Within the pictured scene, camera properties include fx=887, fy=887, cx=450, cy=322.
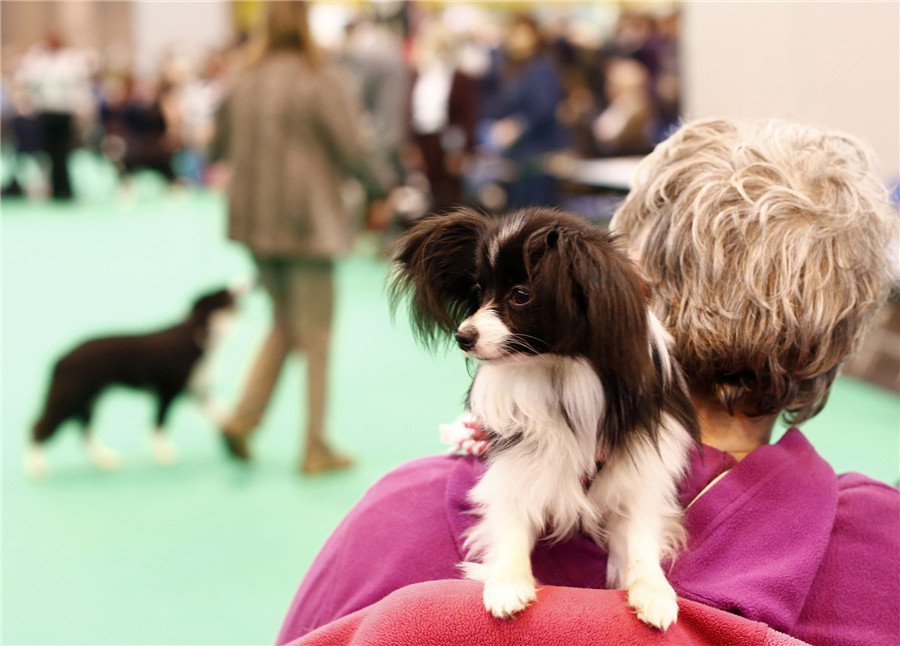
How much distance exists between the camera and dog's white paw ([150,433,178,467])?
14.1 feet

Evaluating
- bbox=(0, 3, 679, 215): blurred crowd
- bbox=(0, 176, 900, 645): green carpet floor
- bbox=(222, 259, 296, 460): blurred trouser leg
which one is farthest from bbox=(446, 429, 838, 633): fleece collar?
bbox=(0, 3, 679, 215): blurred crowd

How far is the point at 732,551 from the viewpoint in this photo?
110 centimetres

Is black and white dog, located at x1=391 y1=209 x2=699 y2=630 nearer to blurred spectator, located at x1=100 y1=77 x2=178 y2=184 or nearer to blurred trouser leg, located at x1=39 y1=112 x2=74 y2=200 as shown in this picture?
blurred trouser leg, located at x1=39 y1=112 x2=74 y2=200

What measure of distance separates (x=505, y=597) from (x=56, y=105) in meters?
13.6

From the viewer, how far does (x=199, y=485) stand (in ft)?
13.5

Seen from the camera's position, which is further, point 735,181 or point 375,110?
point 375,110

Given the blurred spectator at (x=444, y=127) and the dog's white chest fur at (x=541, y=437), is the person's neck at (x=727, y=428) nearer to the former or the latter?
the dog's white chest fur at (x=541, y=437)

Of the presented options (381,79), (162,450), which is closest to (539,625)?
(162,450)

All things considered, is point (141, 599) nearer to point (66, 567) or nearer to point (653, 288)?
point (66, 567)

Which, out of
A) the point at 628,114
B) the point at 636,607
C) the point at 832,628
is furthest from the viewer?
the point at 628,114

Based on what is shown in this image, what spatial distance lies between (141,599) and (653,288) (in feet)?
8.54

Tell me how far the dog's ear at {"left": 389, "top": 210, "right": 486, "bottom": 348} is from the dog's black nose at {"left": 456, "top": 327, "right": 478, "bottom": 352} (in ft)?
0.36

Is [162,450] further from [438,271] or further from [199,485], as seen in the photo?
[438,271]

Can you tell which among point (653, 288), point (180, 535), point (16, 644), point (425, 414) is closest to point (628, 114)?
point (425, 414)
